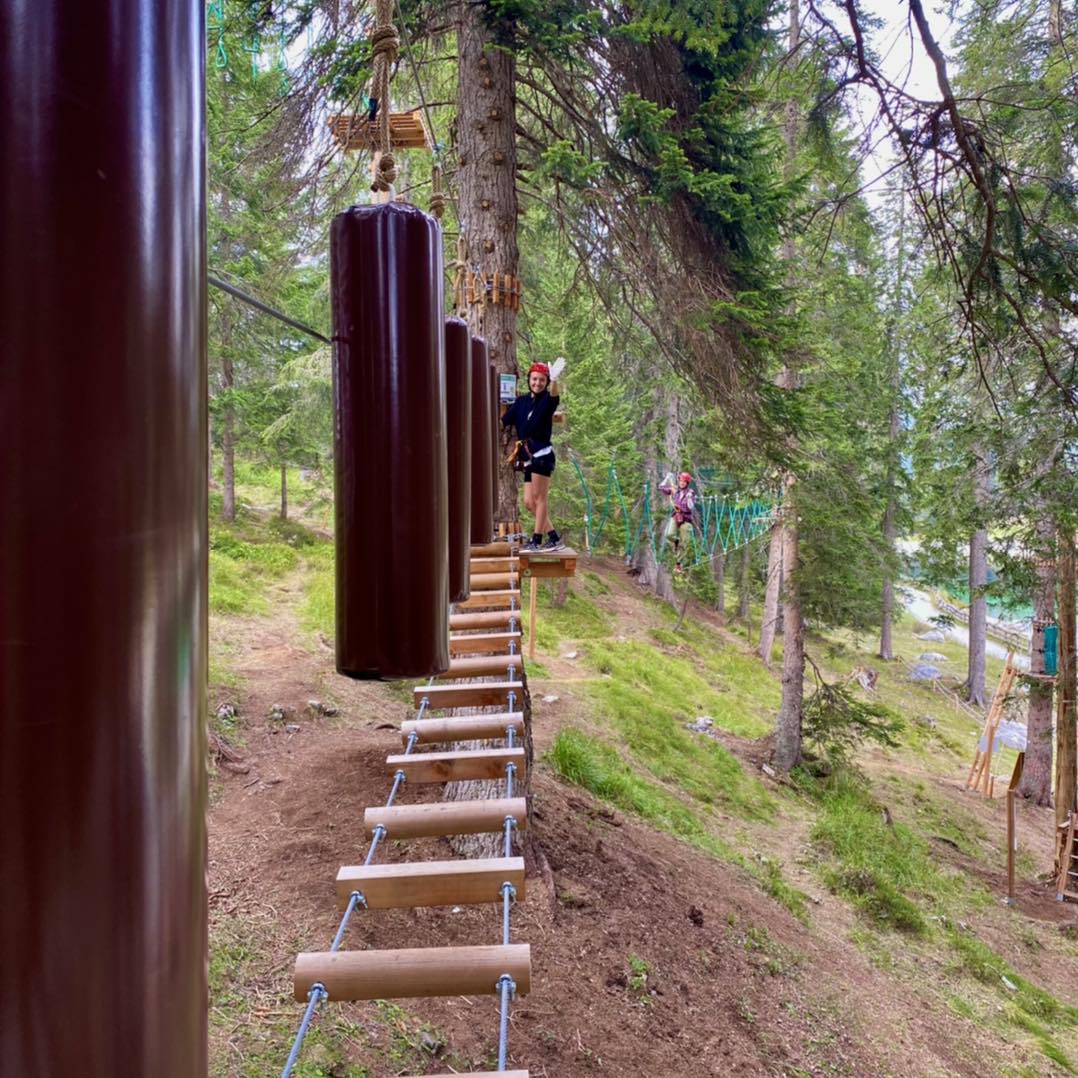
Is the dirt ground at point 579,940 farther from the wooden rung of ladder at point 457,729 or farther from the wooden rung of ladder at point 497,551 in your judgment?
the wooden rung of ladder at point 497,551

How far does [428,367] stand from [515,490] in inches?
155

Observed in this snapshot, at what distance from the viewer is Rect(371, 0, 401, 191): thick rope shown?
1.42 meters

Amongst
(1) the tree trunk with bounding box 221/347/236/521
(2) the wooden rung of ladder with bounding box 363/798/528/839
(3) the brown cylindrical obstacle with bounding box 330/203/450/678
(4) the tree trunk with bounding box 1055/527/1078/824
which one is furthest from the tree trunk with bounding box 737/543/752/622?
(3) the brown cylindrical obstacle with bounding box 330/203/450/678

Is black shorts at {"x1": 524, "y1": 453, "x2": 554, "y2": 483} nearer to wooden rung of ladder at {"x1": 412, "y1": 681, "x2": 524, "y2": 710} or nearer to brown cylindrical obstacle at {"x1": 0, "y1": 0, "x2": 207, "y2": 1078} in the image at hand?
wooden rung of ladder at {"x1": 412, "y1": 681, "x2": 524, "y2": 710}

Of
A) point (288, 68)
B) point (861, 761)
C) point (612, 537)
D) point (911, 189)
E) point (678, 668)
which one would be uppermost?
point (288, 68)

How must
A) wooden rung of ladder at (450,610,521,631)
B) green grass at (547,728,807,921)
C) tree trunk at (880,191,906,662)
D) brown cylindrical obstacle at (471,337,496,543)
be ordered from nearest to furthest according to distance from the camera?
brown cylindrical obstacle at (471,337,496,543) → wooden rung of ladder at (450,610,521,631) → green grass at (547,728,807,921) → tree trunk at (880,191,906,662)

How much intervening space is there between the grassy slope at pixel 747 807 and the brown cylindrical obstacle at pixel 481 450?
77.7 inches

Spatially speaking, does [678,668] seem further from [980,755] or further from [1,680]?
[1,680]

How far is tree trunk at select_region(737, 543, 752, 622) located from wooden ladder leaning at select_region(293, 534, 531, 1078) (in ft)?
35.0

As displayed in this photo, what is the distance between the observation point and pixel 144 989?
17.0 inches

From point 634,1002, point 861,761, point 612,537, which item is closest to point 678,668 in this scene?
point 861,761

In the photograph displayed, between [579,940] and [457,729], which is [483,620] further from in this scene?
[579,940]

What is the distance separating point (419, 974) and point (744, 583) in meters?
13.4

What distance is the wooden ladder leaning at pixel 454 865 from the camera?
182 centimetres
